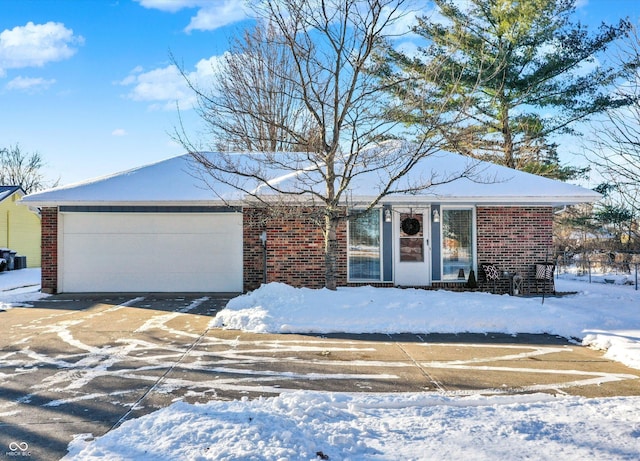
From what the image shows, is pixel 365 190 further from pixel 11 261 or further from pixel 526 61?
pixel 11 261

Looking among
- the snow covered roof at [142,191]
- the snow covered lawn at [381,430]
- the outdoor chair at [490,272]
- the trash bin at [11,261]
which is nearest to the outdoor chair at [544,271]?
the outdoor chair at [490,272]

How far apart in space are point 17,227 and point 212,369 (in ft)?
80.4

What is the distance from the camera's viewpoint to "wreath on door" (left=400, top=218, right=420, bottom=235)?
1191cm

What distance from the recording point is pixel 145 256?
1216 cm

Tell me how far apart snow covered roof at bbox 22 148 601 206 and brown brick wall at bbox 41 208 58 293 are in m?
0.62

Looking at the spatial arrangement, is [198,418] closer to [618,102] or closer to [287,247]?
[287,247]

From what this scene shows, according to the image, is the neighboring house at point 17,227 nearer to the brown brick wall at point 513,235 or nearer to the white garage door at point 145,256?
the white garage door at point 145,256

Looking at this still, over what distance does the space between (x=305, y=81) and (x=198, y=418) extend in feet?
26.5

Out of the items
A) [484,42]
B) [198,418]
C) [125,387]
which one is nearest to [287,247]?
[125,387]

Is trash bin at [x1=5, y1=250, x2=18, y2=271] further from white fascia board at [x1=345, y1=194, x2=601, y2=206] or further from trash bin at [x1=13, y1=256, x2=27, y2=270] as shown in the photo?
white fascia board at [x1=345, y1=194, x2=601, y2=206]

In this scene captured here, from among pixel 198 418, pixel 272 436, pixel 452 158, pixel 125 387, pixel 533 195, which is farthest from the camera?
pixel 452 158

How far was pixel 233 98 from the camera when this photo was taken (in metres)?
10.1

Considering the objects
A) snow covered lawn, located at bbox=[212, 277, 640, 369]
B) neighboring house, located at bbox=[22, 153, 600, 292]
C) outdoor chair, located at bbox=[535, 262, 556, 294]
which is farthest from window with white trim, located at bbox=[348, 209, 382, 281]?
outdoor chair, located at bbox=[535, 262, 556, 294]

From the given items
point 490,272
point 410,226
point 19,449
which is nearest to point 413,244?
point 410,226
